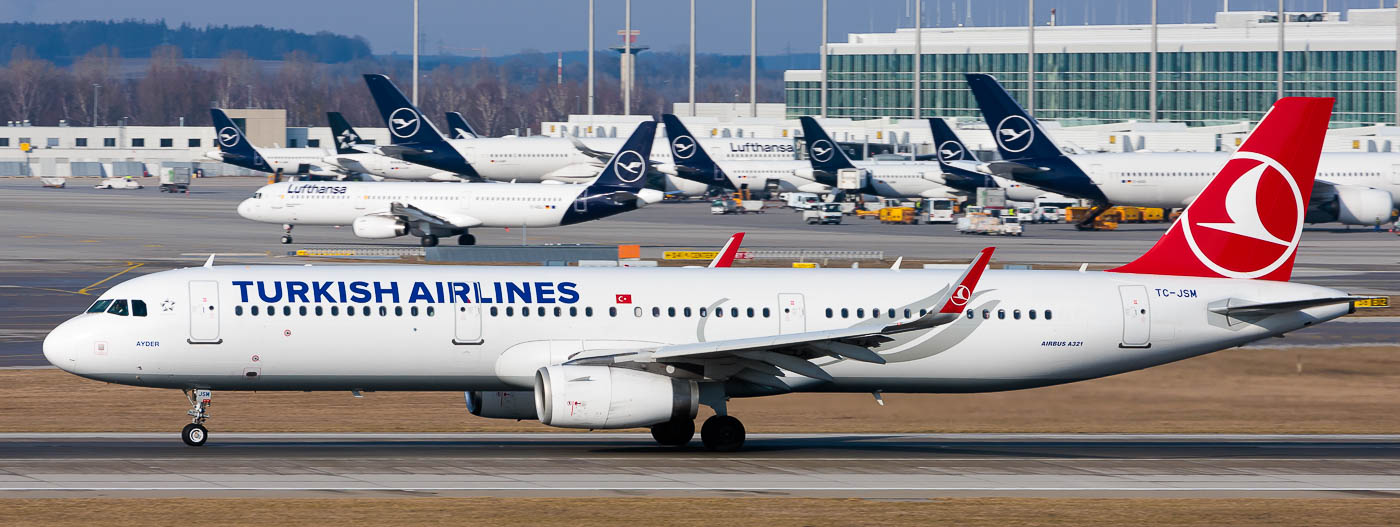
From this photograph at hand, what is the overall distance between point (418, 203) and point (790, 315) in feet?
226

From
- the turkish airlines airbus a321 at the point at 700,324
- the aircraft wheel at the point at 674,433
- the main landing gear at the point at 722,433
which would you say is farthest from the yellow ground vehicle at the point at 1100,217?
the main landing gear at the point at 722,433

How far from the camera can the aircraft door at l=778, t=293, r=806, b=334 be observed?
33906mm

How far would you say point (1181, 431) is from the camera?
39188mm

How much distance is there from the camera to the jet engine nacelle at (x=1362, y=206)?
117m

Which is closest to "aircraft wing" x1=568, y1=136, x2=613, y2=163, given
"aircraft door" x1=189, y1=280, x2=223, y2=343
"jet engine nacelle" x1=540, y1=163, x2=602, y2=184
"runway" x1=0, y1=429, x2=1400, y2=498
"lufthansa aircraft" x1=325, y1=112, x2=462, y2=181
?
"jet engine nacelle" x1=540, y1=163, x2=602, y2=184

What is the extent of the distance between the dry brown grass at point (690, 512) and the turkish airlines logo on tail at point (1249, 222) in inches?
376

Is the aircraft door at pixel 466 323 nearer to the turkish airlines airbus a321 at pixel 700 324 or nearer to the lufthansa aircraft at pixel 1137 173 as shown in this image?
the turkish airlines airbus a321 at pixel 700 324

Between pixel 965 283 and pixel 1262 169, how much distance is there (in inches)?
359

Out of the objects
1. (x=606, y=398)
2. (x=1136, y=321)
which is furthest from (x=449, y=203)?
(x=606, y=398)

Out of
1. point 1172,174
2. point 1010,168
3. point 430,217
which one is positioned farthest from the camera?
point 1172,174

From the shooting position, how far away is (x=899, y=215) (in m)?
131

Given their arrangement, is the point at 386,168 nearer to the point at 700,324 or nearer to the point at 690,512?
the point at 700,324

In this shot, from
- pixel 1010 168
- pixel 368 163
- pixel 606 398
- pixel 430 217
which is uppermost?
pixel 368 163

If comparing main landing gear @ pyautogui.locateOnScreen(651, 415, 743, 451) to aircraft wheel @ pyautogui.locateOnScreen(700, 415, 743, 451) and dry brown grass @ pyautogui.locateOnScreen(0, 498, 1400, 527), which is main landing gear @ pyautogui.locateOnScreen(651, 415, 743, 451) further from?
dry brown grass @ pyautogui.locateOnScreen(0, 498, 1400, 527)
